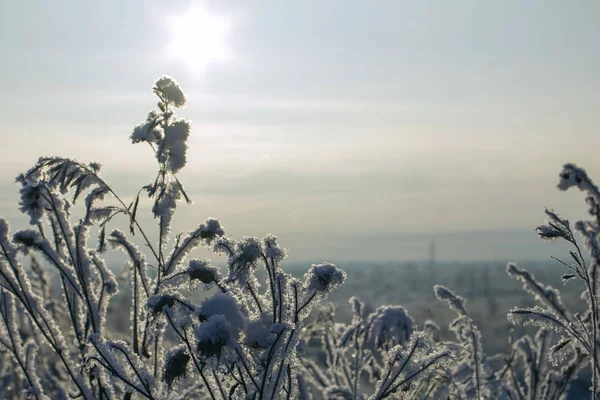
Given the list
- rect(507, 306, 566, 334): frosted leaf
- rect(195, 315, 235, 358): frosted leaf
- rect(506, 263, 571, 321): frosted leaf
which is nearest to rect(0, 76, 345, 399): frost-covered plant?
rect(195, 315, 235, 358): frosted leaf

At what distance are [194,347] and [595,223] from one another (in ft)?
7.28

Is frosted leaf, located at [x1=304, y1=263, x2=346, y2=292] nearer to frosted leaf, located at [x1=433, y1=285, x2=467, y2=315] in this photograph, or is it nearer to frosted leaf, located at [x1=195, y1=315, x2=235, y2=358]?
frosted leaf, located at [x1=195, y1=315, x2=235, y2=358]

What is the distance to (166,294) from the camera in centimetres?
213

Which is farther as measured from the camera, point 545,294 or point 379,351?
point 379,351

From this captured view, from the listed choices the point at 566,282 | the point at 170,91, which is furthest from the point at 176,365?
the point at 566,282

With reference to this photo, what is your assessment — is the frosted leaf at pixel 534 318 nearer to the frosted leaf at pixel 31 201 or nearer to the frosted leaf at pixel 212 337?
the frosted leaf at pixel 212 337

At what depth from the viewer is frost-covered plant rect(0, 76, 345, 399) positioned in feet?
6.98

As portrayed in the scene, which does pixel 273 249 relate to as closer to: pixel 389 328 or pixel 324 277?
pixel 324 277

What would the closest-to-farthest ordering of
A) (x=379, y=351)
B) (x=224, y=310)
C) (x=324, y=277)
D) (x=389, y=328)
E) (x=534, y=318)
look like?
(x=224, y=310), (x=324, y=277), (x=534, y=318), (x=389, y=328), (x=379, y=351)

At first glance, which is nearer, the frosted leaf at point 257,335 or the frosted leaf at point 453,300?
the frosted leaf at point 257,335

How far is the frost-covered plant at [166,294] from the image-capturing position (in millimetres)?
2129

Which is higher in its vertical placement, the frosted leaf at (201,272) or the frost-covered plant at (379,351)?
the frosted leaf at (201,272)

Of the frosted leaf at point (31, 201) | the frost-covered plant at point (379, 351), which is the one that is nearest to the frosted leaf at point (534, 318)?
the frost-covered plant at point (379, 351)

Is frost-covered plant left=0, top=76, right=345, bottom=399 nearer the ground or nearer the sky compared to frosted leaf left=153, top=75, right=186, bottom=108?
nearer the ground
